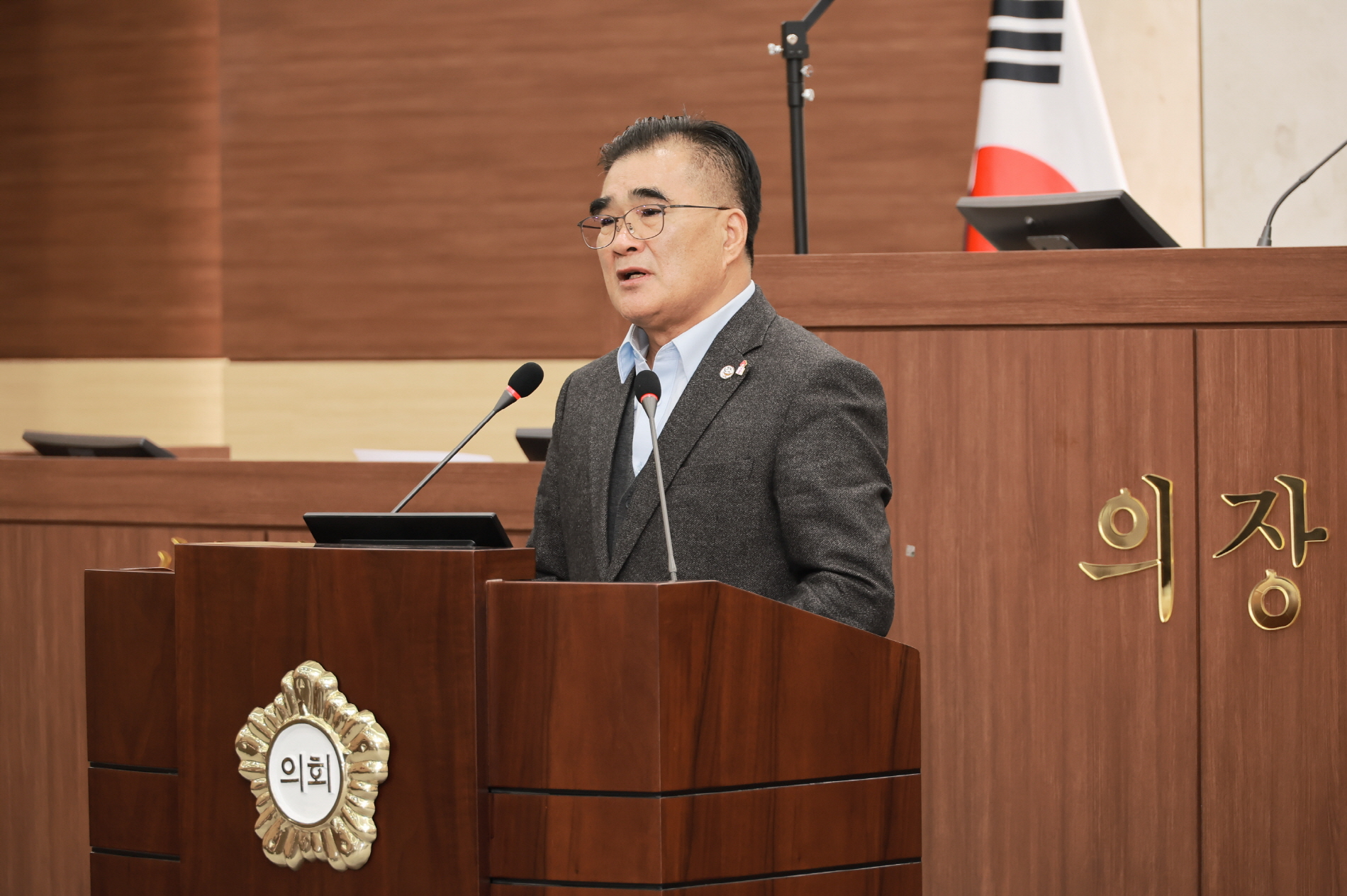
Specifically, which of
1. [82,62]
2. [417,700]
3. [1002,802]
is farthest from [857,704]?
[82,62]

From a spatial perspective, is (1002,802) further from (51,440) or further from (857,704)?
(51,440)

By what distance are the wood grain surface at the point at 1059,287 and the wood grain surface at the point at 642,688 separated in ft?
3.30

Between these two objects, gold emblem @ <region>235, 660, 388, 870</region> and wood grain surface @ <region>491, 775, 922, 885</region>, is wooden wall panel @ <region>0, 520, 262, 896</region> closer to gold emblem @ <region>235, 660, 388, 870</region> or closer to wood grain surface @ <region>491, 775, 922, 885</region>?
gold emblem @ <region>235, 660, 388, 870</region>

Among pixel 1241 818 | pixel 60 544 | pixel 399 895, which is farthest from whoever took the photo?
pixel 60 544

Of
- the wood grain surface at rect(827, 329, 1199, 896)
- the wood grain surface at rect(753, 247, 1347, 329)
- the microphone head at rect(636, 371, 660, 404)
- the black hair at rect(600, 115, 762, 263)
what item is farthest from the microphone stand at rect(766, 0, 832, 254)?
the microphone head at rect(636, 371, 660, 404)

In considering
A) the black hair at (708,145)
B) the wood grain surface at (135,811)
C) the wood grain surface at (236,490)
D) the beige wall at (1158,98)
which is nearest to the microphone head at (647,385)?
the black hair at (708,145)

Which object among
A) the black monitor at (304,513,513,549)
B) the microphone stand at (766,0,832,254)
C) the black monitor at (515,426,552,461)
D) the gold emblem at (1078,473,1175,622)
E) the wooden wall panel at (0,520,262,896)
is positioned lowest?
the wooden wall panel at (0,520,262,896)

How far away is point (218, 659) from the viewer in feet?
3.82

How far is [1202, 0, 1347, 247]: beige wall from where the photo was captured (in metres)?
3.60

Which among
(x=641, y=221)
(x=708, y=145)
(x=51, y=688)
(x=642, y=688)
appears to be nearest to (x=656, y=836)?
(x=642, y=688)

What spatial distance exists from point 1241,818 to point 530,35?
3.07m

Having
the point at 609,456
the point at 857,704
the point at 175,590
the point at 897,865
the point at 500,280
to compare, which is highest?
the point at 500,280

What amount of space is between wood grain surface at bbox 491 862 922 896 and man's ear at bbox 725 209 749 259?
2.63 ft

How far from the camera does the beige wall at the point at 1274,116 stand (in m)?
3.60
